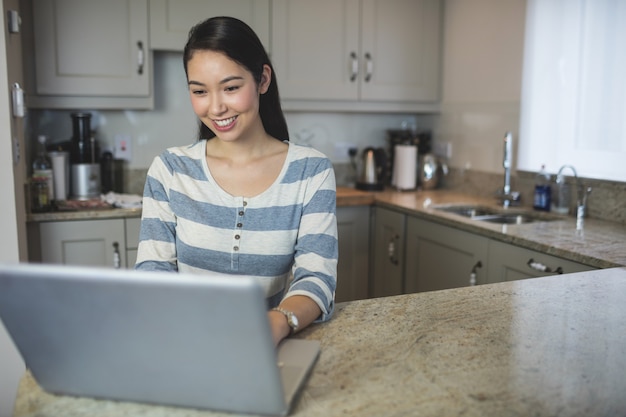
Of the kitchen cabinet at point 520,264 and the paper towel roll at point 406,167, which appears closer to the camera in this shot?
the kitchen cabinet at point 520,264

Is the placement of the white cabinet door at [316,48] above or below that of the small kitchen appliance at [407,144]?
above

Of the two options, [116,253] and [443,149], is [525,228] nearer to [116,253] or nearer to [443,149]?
[443,149]

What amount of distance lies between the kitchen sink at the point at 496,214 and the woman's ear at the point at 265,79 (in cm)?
148

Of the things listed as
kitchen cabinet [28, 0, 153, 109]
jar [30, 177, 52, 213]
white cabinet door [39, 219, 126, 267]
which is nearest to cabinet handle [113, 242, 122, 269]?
white cabinet door [39, 219, 126, 267]

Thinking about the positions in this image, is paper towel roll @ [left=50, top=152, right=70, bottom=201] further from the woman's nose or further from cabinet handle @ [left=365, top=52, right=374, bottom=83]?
the woman's nose

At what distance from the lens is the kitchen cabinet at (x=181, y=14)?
2.76 m

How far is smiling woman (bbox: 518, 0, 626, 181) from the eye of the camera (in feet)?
7.89

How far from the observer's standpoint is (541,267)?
2.04 m

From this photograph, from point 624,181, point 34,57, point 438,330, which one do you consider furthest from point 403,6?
point 438,330

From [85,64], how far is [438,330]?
2.18m

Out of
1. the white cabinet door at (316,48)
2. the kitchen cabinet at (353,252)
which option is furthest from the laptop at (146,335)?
the white cabinet door at (316,48)

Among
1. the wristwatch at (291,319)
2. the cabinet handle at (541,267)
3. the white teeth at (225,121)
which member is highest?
the white teeth at (225,121)

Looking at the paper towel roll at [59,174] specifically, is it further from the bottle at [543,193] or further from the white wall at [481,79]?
the bottle at [543,193]

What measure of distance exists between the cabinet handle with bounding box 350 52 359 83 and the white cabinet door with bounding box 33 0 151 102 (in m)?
1.00
